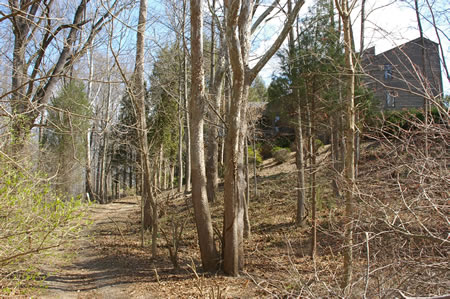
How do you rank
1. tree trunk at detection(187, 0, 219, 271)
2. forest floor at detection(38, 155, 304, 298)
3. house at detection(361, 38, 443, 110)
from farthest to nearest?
tree trunk at detection(187, 0, 219, 271) → forest floor at detection(38, 155, 304, 298) → house at detection(361, 38, 443, 110)

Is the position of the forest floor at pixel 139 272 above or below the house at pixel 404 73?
below

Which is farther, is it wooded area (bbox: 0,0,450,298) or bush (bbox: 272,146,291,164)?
bush (bbox: 272,146,291,164)

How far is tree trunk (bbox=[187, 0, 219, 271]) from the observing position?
790 cm

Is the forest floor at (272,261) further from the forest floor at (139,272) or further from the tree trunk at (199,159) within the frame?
the tree trunk at (199,159)

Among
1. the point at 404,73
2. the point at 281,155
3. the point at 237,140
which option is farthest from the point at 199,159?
the point at 281,155

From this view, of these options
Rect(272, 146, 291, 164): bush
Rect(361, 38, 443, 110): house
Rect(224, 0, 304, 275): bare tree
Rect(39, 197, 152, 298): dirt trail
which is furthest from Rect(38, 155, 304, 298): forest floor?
Rect(272, 146, 291, 164): bush

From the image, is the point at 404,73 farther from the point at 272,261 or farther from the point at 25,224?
the point at 25,224

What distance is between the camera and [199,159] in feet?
26.1

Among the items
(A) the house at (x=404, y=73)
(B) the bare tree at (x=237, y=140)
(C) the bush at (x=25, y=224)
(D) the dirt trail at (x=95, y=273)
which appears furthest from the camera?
(B) the bare tree at (x=237, y=140)

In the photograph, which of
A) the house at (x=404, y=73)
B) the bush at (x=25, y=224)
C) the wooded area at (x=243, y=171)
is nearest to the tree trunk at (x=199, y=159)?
the wooded area at (x=243, y=171)

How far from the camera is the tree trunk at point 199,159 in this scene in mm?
7898

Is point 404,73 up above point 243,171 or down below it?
above

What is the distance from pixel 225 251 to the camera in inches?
304

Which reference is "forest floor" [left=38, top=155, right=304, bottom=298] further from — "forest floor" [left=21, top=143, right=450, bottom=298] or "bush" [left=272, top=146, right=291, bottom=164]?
"bush" [left=272, top=146, right=291, bottom=164]
